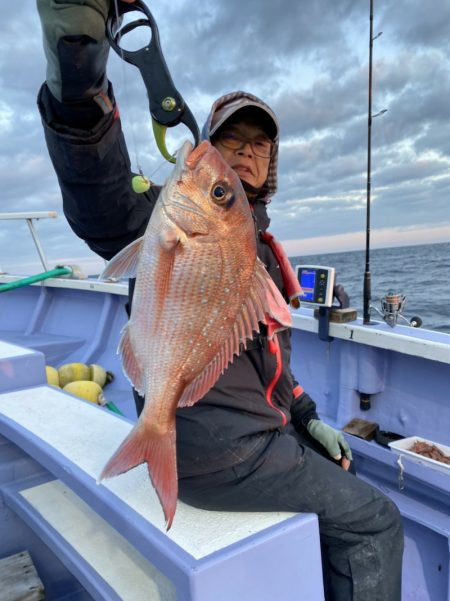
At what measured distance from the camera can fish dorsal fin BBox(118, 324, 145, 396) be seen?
1554 mm

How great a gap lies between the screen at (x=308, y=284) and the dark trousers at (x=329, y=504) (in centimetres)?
199

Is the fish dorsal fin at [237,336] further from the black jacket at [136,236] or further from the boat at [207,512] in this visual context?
the boat at [207,512]

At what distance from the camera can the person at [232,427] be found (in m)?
1.63

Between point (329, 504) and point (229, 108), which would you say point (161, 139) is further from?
point (329, 504)

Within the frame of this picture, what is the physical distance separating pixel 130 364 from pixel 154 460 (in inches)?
12.7

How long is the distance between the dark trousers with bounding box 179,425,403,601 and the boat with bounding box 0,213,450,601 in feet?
0.22

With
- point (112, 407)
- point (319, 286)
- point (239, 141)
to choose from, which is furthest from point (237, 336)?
point (112, 407)

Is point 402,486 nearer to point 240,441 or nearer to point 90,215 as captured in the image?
point 240,441

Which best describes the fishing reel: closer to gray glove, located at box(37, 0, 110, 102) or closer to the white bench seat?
the white bench seat

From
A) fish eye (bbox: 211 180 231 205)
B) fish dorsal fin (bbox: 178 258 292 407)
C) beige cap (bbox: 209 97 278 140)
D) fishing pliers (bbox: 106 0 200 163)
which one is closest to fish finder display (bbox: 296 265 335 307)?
beige cap (bbox: 209 97 278 140)

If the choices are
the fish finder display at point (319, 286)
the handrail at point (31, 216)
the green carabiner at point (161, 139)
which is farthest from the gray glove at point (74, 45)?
the handrail at point (31, 216)

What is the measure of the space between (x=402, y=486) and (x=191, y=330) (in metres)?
2.27

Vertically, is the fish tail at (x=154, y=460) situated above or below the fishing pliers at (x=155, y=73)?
below

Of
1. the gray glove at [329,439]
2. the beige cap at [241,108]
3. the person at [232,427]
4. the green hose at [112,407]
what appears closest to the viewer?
the person at [232,427]
